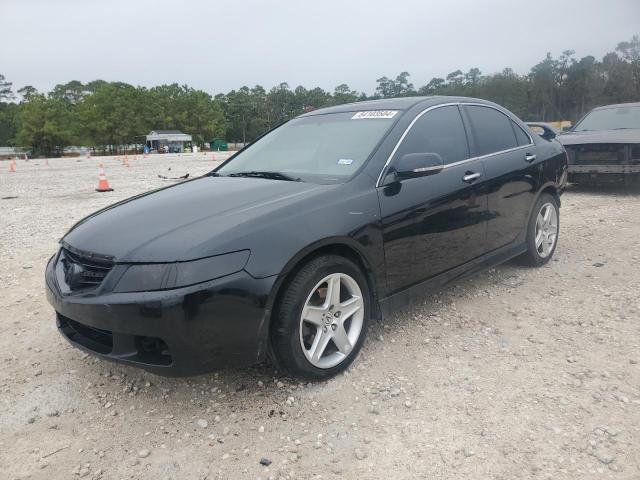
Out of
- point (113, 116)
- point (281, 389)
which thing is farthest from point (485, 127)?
point (113, 116)

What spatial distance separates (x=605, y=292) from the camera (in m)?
4.00

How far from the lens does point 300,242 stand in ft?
8.24

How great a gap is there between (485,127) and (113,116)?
75786 mm

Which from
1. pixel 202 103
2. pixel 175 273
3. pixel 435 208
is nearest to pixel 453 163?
pixel 435 208

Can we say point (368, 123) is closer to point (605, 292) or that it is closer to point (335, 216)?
point (335, 216)

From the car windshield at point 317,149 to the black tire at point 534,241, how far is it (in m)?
1.88

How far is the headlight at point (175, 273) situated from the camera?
7.30 feet

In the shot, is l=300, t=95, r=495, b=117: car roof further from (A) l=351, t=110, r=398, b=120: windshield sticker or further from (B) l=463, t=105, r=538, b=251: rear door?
(B) l=463, t=105, r=538, b=251: rear door

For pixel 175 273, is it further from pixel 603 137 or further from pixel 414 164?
pixel 603 137

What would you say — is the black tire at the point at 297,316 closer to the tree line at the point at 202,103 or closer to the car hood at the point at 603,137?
the car hood at the point at 603,137

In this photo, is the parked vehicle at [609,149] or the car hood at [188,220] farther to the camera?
the parked vehicle at [609,149]

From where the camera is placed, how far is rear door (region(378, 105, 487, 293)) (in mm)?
3045

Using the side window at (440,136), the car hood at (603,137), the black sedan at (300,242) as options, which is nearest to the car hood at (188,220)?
the black sedan at (300,242)

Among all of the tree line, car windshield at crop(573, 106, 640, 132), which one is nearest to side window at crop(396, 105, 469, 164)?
car windshield at crop(573, 106, 640, 132)
